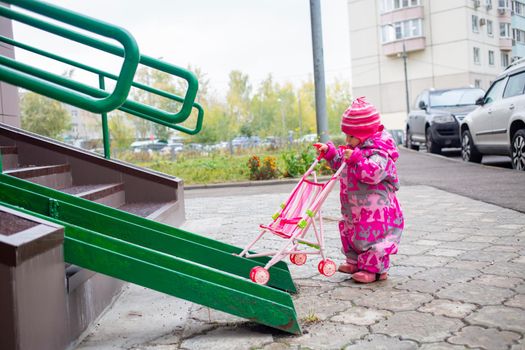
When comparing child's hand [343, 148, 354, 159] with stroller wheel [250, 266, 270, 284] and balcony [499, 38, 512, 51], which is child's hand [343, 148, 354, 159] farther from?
balcony [499, 38, 512, 51]

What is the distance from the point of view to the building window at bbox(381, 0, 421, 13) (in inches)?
1973

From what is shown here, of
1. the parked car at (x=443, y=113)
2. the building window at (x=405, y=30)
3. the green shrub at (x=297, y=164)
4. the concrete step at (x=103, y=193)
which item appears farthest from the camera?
the building window at (x=405, y=30)

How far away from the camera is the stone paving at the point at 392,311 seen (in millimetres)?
2621

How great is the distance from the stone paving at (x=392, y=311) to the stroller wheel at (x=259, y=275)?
9.1 inches

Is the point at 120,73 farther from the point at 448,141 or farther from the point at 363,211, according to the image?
the point at 448,141

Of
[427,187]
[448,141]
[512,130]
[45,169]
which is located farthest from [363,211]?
[448,141]

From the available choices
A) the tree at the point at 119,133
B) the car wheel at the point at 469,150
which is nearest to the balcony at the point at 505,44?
the tree at the point at 119,133

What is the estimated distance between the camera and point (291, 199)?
3750 millimetres

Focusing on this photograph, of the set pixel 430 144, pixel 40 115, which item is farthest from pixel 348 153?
pixel 40 115

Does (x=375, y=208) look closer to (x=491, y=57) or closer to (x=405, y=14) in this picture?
(x=405, y=14)

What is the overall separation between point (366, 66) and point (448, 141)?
3961 centimetres

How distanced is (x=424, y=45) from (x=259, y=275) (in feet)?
164

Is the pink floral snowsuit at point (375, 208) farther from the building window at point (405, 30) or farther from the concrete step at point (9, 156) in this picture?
the building window at point (405, 30)

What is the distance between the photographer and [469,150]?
505 inches
